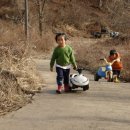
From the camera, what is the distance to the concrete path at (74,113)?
7.17 m

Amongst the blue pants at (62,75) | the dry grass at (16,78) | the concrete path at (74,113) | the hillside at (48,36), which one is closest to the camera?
the concrete path at (74,113)

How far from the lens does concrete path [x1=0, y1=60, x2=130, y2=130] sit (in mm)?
7172

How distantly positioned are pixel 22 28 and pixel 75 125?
22239 mm

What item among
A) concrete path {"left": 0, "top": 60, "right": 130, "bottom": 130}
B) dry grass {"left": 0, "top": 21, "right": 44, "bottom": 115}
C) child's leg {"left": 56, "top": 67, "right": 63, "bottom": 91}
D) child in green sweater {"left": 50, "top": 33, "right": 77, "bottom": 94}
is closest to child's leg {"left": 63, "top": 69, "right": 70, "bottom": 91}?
child in green sweater {"left": 50, "top": 33, "right": 77, "bottom": 94}

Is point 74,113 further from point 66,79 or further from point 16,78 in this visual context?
point 66,79

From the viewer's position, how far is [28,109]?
27.1 feet

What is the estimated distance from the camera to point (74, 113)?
8.01m

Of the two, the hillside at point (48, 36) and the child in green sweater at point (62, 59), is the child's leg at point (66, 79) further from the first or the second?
the hillside at point (48, 36)

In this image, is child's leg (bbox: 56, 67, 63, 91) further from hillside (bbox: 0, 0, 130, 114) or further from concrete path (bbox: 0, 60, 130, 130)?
hillside (bbox: 0, 0, 130, 114)

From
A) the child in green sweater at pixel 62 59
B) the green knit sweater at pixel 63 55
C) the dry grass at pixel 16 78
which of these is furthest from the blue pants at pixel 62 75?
the dry grass at pixel 16 78

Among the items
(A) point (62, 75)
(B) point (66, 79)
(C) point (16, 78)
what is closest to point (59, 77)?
(A) point (62, 75)

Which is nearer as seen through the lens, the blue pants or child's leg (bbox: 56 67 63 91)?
child's leg (bbox: 56 67 63 91)

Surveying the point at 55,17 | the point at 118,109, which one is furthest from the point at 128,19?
the point at 118,109

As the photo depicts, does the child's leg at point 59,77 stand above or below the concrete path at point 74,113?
above
